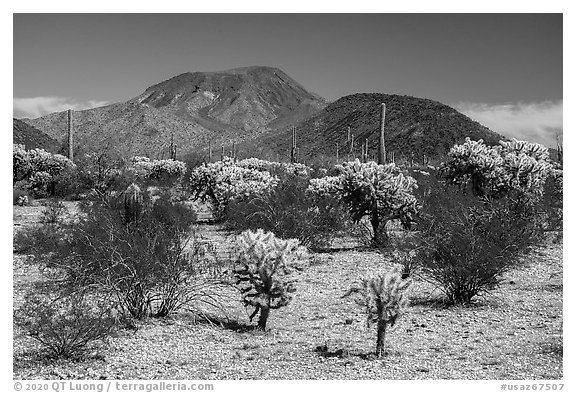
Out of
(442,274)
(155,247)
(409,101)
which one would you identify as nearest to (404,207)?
(442,274)

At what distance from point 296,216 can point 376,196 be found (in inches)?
89.0

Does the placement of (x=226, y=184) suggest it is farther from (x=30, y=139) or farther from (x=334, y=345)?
(x=30, y=139)

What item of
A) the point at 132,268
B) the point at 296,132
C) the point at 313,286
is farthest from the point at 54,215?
the point at 296,132

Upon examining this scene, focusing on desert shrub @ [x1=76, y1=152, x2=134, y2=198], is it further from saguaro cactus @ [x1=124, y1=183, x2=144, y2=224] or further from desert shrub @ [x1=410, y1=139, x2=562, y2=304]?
desert shrub @ [x1=410, y1=139, x2=562, y2=304]

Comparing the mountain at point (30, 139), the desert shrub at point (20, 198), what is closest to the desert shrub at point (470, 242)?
the desert shrub at point (20, 198)

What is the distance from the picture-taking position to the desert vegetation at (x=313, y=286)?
365 inches

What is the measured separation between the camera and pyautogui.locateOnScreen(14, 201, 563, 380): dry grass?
8812 mm

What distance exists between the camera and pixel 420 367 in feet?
29.8

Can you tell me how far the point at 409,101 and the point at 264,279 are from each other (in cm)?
7703

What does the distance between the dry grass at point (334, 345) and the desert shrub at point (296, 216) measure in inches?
179

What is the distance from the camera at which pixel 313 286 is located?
49.5 feet

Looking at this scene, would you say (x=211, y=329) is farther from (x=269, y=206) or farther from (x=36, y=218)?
(x=36, y=218)

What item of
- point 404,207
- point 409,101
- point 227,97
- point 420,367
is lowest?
point 420,367

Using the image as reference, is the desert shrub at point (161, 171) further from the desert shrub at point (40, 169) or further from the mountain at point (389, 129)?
the mountain at point (389, 129)
